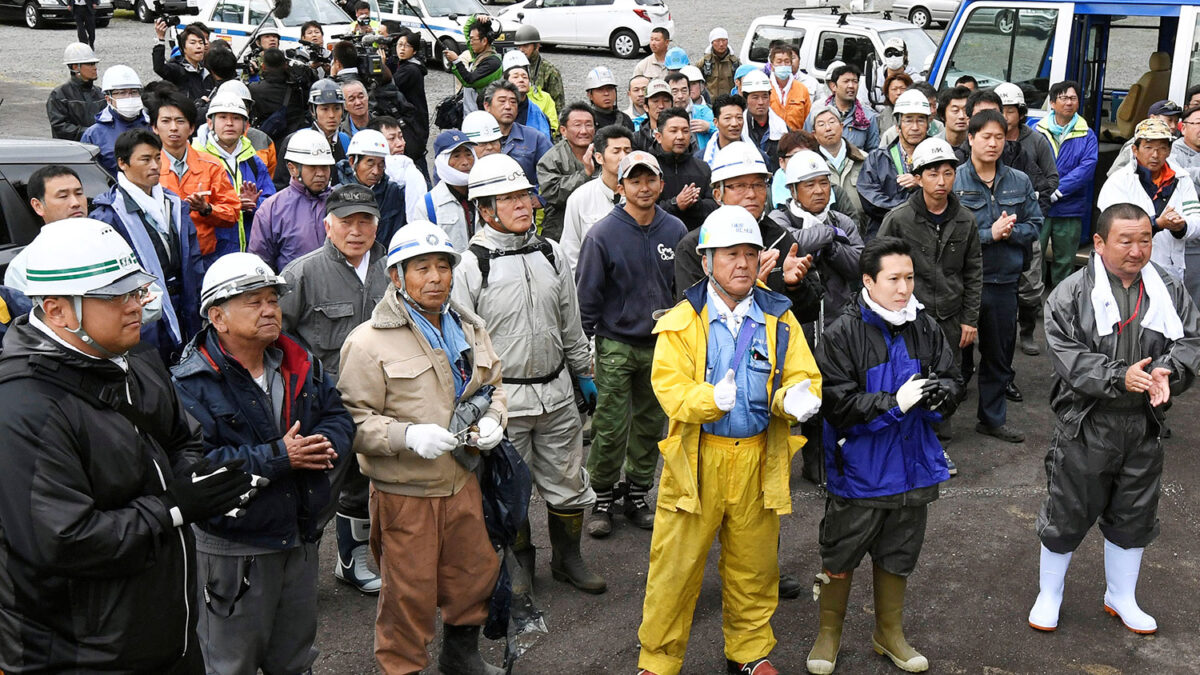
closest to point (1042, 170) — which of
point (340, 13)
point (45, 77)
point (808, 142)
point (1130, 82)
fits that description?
point (808, 142)

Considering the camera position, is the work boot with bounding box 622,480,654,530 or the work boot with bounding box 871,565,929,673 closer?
the work boot with bounding box 871,565,929,673

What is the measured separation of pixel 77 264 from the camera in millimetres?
3342

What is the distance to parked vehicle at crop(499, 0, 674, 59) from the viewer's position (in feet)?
74.9

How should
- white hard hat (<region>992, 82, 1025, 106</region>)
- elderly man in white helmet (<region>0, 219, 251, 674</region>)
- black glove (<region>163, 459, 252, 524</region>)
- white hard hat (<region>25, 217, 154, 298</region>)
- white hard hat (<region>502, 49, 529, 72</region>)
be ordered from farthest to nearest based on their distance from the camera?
white hard hat (<region>502, 49, 529, 72</region>) < white hard hat (<region>992, 82, 1025, 106</region>) < black glove (<region>163, 459, 252, 524</region>) < white hard hat (<region>25, 217, 154, 298</region>) < elderly man in white helmet (<region>0, 219, 251, 674</region>)

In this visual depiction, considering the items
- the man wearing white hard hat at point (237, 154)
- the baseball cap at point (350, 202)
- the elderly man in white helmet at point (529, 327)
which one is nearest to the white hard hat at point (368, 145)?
the man wearing white hard hat at point (237, 154)

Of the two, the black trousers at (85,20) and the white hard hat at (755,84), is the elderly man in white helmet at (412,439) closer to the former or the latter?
the white hard hat at (755,84)

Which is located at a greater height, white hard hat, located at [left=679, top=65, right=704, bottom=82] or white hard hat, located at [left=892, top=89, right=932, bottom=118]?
white hard hat, located at [left=679, top=65, right=704, bottom=82]

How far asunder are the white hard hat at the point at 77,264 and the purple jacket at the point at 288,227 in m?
2.85

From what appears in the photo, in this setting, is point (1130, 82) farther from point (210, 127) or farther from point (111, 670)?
point (111, 670)

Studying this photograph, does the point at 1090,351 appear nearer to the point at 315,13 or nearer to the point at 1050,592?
the point at 1050,592

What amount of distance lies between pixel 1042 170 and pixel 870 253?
458 cm

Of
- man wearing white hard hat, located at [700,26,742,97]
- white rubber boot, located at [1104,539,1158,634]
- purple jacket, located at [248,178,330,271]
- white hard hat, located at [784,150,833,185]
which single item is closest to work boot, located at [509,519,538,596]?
purple jacket, located at [248,178,330,271]

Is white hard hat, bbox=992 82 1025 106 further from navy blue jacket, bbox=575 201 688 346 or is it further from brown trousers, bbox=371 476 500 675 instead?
brown trousers, bbox=371 476 500 675

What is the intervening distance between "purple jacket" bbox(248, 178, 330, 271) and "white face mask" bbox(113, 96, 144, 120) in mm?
3127
